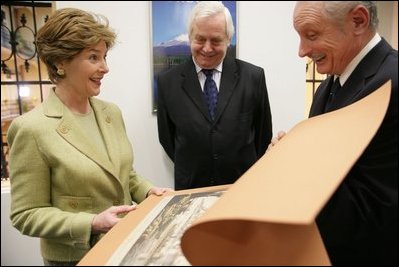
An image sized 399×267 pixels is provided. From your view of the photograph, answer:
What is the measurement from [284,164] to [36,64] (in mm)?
2323

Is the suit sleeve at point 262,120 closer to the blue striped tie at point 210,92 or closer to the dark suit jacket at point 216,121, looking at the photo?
the dark suit jacket at point 216,121

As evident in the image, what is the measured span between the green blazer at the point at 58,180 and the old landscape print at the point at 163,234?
26 centimetres

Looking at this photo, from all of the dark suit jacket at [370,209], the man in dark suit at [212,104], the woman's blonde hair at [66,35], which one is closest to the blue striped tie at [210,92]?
the man in dark suit at [212,104]

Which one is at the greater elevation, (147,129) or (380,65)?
(380,65)

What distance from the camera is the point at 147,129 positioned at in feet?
7.42

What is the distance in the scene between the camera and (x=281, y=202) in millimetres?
465

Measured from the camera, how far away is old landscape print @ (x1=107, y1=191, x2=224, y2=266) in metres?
0.66

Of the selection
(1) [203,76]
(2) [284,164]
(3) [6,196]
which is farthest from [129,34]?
(2) [284,164]

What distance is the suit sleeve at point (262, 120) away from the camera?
73.9 inches

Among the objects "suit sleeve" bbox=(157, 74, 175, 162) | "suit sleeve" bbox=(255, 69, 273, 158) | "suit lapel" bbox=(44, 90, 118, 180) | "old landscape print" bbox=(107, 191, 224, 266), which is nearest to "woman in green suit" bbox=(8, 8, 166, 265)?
"suit lapel" bbox=(44, 90, 118, 180)

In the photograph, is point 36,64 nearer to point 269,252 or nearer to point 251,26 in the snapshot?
point 251,26

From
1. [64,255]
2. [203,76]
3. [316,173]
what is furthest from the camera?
[203,76]

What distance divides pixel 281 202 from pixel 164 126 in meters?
1.59

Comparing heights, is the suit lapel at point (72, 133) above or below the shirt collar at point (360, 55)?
below
